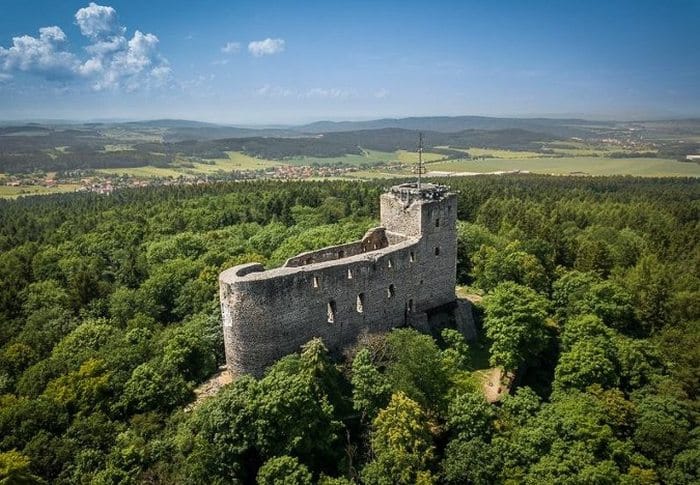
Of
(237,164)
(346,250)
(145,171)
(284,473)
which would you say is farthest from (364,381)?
(237,164)

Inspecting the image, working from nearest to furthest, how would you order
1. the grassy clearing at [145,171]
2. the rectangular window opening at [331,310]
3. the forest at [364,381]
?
the forest at [364,381]
the rectangular window opening at [331,310]
the grassy clearing at [145,171]

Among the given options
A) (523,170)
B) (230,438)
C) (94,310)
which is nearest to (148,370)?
(230,438)

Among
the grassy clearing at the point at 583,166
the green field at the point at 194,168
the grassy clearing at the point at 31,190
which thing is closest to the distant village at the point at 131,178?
the grassy clearing at the point at 31,190

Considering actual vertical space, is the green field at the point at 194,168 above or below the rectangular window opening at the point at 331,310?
below

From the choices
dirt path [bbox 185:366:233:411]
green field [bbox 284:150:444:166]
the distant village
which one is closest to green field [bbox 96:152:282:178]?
the distant village

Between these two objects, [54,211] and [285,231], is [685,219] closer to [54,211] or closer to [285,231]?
[285,231]

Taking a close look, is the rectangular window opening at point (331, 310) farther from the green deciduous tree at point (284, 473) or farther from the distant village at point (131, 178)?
the distant village at point (131, 178)

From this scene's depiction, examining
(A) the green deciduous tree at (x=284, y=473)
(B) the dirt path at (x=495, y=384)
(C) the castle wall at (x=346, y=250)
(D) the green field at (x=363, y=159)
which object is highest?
(C) the castle wall at (x=346, y=250)

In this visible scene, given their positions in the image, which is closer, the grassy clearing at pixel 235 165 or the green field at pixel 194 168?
the green field at pixel 194 168
